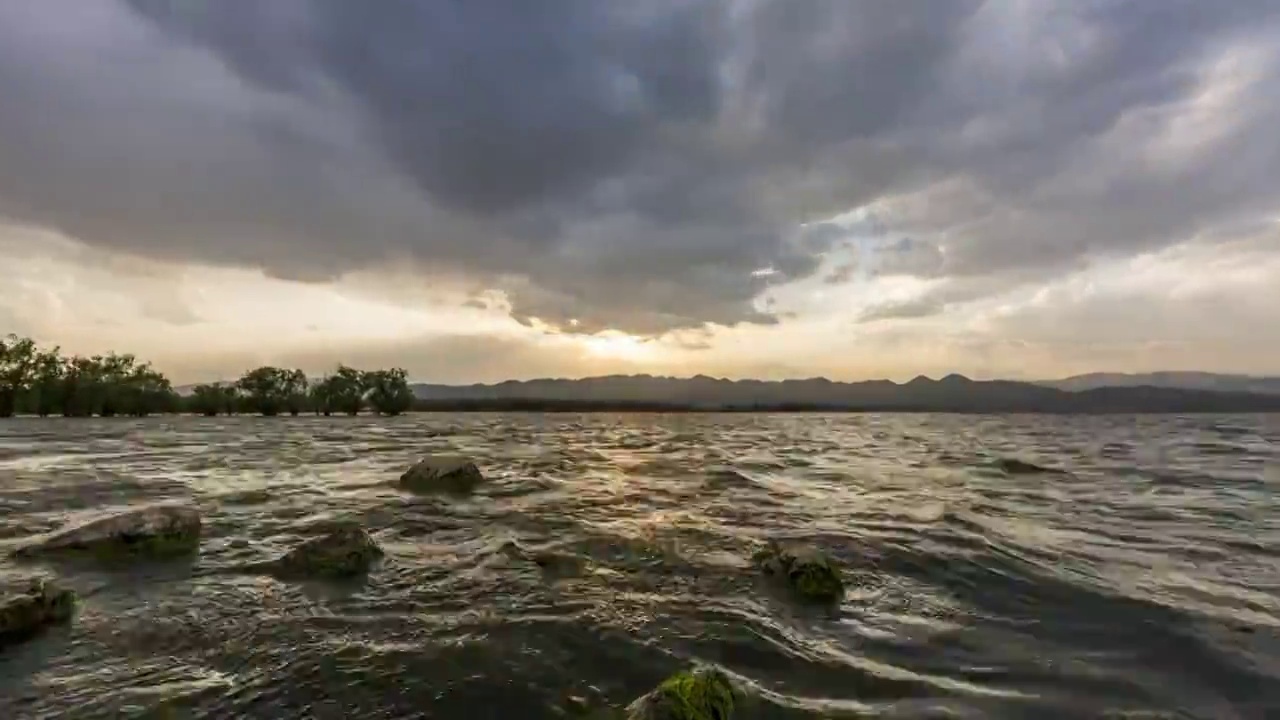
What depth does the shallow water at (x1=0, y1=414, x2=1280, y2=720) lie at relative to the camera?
6.83 meters

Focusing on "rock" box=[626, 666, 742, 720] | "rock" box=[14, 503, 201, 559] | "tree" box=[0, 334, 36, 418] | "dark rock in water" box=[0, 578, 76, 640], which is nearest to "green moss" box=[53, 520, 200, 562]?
"rock" box=[14, 503, 201, 559]

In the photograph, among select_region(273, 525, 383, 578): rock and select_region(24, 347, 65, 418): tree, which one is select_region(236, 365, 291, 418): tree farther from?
select_region(273, 525, 383, 578): rock

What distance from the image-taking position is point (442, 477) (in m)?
22.9

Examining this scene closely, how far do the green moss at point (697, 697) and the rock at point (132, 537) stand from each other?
12270 mm

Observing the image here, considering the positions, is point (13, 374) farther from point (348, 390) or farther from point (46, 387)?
point (348, 390)

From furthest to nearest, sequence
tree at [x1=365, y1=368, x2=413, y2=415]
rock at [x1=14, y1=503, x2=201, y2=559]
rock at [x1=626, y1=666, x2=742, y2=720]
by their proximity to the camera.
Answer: tree at [x1=365, y1=368, x2=413, y2=415]
rock at [x1=14, y1=503, x2=201, y2=559]
rock at [x1=626, y1=666, x2=742, y2=720]

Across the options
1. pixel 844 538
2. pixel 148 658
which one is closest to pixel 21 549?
pixel 148 658

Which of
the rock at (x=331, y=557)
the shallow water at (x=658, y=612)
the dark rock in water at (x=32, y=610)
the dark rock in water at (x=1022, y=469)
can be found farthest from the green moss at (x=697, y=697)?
the dark rock in water at (x=1022, y=469)

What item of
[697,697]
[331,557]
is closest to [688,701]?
[697,697]

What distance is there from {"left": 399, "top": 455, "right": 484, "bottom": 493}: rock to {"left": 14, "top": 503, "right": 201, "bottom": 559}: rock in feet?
29.3

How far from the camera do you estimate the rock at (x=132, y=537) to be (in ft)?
39.8

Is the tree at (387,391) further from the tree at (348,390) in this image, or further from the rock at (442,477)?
the rock at (442,477)

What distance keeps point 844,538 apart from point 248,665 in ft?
43.2

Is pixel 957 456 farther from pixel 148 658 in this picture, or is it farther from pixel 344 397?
pixel 344 397
